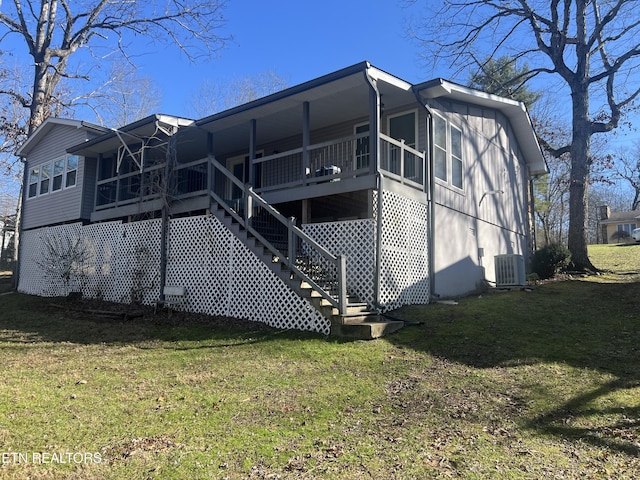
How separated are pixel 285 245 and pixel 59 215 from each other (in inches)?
410

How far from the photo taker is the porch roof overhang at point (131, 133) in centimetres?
1282

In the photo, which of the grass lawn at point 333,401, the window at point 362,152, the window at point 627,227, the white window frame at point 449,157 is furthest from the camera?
the window at point 627,227

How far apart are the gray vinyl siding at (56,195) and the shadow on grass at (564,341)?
42.7ft

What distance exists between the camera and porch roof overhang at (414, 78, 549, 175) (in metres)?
11.0

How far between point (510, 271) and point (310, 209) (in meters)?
6.36

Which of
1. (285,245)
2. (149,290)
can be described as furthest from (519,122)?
(149,290)

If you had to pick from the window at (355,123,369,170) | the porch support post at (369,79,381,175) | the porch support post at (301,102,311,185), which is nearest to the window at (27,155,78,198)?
the porch support post at (301,102,311,185)

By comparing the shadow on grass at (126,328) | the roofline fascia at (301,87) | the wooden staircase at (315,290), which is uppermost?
the roofline fascia at (301,87)

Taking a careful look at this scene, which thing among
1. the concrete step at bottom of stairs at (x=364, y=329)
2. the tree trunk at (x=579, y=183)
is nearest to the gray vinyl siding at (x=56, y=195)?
the concrete step at bottom of stairs at (x=364, y=329)

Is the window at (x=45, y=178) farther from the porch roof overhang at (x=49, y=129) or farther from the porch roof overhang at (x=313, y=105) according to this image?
the porch roof overhang at (x=313, y=105)

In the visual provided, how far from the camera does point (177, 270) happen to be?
37.8 feet

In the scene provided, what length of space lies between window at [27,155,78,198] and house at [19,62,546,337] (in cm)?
27

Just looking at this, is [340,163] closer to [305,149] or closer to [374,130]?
[305,149]

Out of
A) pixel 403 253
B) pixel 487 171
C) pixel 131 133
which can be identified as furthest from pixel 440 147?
pixel 131 133
